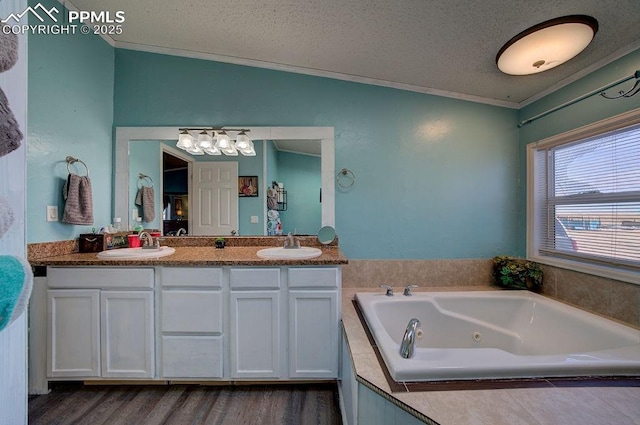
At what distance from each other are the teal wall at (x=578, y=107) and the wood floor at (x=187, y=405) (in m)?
2.17

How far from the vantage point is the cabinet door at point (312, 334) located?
177cm

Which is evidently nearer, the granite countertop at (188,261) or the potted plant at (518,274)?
the granite countertop at (188,261)

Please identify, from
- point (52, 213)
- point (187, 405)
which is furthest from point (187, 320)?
point (52, 213)

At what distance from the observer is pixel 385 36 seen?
70.4 inches

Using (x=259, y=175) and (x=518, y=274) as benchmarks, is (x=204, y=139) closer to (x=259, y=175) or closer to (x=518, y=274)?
(x=259, y=175)

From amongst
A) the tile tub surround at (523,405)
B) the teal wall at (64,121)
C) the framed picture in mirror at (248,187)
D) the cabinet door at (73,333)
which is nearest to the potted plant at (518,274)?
the tile tub surround at (523,405)

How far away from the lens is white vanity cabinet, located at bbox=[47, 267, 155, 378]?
5.68 ft

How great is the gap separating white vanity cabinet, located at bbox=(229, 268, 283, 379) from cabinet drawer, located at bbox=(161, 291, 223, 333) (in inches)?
3.8

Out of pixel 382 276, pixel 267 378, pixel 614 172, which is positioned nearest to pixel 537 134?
pixel 614 172

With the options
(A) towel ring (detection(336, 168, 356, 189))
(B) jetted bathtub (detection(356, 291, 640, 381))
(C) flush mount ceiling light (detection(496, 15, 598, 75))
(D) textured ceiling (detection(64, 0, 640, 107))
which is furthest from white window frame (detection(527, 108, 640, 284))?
(A) towel ring (detection(336, 168, 356, 189))

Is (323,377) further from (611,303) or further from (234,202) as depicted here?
(611,303)

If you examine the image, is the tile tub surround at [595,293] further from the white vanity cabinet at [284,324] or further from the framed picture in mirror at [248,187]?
the framed picture in mirror at [248,187]

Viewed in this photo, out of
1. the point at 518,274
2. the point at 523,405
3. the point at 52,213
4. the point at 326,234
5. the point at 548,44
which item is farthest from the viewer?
the point at 326,234

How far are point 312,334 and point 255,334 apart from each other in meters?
0.38
